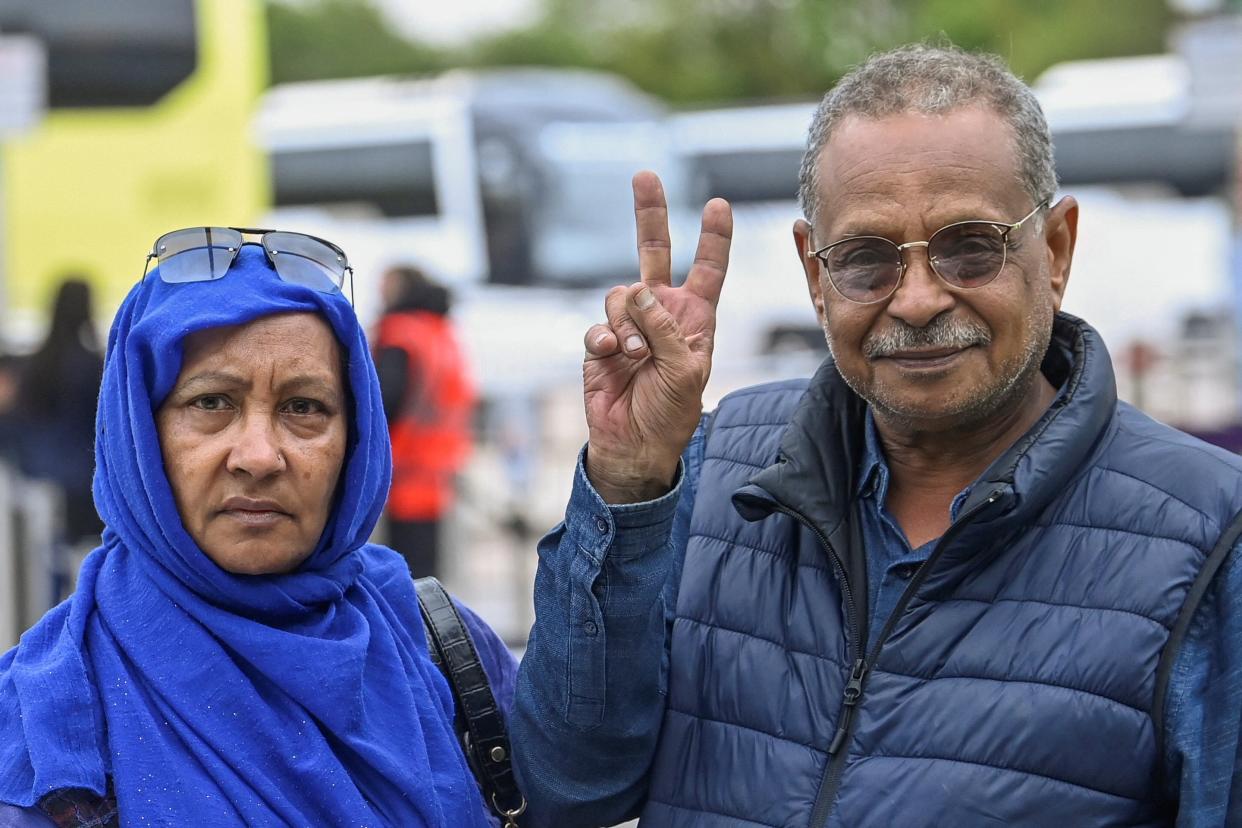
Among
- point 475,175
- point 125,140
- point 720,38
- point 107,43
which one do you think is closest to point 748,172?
point 475,175

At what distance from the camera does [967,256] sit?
2283 millimetres

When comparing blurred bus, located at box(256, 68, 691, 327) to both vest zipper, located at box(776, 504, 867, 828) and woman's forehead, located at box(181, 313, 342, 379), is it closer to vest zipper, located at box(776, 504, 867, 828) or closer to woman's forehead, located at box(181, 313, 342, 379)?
woman's forehead, located at box(181, 313, 342, 379)

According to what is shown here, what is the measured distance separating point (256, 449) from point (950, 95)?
1185 millimetres

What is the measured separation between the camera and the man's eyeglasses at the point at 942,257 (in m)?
2.28

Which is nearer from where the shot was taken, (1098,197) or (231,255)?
(231,255)

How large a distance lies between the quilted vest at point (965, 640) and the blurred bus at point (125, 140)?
40.9 ft

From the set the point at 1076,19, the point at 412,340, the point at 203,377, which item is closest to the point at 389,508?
the point at 412,340

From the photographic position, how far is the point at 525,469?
10.9 m

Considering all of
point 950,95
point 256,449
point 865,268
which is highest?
point 950,95

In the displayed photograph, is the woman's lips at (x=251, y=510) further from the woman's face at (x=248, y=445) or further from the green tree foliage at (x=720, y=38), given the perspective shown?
the green tree foliage at (x=720, y=38)

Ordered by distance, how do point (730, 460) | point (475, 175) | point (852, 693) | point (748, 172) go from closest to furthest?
1. point (852, 693)
2. point (730, 460)
3. point (475, 175)
4. point (748, 172)

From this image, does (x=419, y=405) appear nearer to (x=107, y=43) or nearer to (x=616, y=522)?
(x=616, y=522)

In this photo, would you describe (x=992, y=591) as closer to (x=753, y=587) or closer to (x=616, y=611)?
(x=753, y=587)

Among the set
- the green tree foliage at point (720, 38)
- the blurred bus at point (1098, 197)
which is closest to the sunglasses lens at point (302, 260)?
the green tree foliage at point (720, 38)
